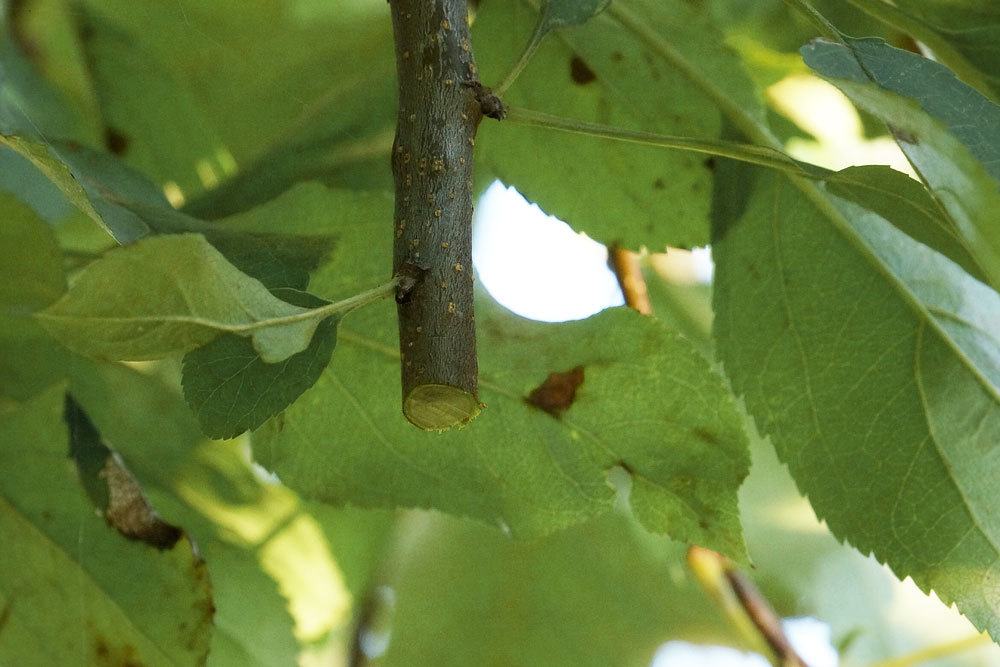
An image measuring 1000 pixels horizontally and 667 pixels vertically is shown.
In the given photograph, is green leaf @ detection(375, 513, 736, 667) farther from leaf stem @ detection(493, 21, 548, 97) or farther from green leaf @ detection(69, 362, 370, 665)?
leaf stem @ detection(493, 21, 548, 97)

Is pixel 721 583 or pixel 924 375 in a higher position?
pixel 924 375

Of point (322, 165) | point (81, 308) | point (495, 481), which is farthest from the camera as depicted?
point (322, 165)

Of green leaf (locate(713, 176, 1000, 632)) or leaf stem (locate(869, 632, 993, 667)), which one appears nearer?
green leaf (locate(713, 176, 1000, 632))

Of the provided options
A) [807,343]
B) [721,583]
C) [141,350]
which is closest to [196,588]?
[141,350]

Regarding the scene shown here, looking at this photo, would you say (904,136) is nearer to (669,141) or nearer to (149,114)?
(669,141)

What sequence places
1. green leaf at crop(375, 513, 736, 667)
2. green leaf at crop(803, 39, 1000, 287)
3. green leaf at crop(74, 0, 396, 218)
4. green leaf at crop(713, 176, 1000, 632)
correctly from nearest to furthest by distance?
green leaf at crop(803, 39, 1000, 287)
green leaf at crop(713, 176, 1000, 632)
green leaf at crop(74, 0, 396, 218)
green leaf at crop(375, 513, 736, 667)

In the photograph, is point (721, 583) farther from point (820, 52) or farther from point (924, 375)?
point (820, 52)

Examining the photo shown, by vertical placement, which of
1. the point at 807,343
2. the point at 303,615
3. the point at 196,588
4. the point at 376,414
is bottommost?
the point at 303,615

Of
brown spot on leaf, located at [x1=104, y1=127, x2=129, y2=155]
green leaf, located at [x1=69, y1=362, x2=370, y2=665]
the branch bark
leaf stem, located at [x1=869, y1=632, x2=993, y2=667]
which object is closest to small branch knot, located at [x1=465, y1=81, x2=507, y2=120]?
the branch bark
